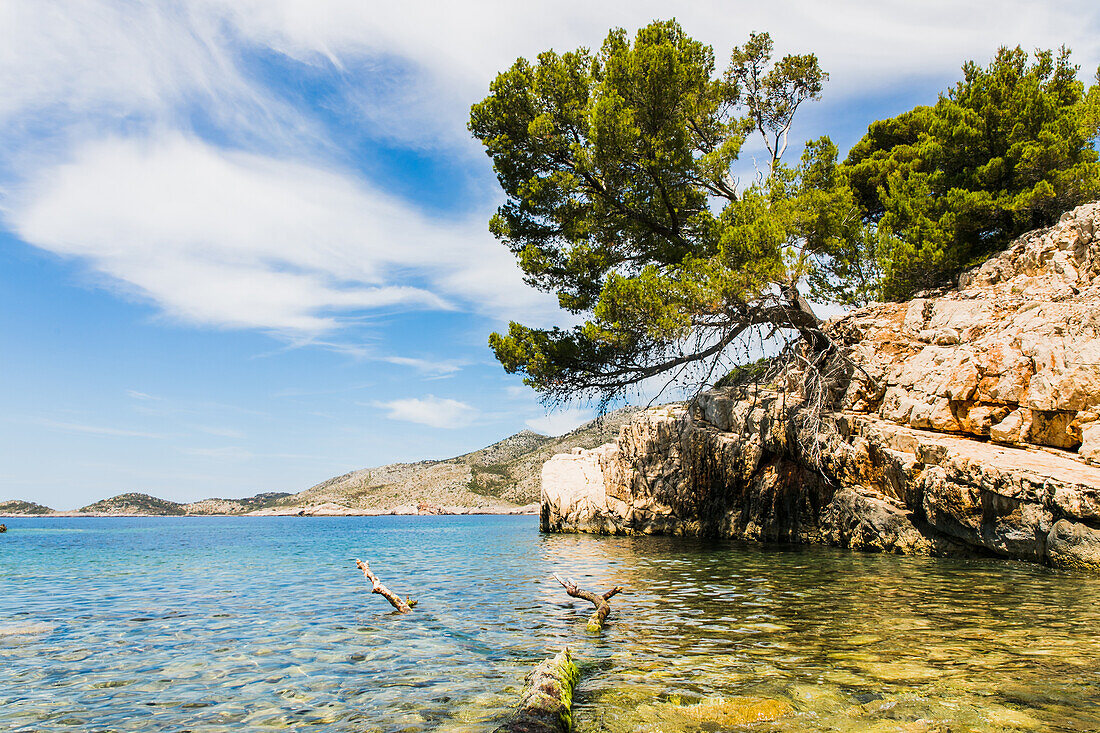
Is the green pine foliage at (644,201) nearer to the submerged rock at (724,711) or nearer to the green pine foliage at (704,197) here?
the green pine foliage at (704,197)

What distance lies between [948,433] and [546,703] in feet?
60.5

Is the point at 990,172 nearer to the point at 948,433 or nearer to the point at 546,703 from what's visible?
the point at 948,433

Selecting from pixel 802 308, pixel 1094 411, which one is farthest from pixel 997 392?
pixel 802 308

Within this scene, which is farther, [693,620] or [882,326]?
[882,326]

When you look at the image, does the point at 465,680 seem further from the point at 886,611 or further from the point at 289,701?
the point at 886,611

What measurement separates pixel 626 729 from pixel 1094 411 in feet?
57.0

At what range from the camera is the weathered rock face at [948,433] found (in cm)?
1544

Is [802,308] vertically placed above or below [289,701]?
Answer: above

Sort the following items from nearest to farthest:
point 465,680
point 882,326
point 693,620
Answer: point 465,680 < point 693,620 < point 882,326

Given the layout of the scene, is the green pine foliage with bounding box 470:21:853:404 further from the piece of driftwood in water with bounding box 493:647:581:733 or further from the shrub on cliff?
the piece of driftwood in water with bounding box 493:647:581:733

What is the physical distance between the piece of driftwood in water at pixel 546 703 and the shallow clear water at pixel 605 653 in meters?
0.22

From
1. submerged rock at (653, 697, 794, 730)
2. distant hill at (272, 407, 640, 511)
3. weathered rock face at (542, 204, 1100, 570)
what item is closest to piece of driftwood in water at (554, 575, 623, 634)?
submerged rock at (653, 697, 794, 730)

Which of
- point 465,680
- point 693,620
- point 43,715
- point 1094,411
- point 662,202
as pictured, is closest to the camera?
point 43,715

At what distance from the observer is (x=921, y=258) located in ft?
79.7
